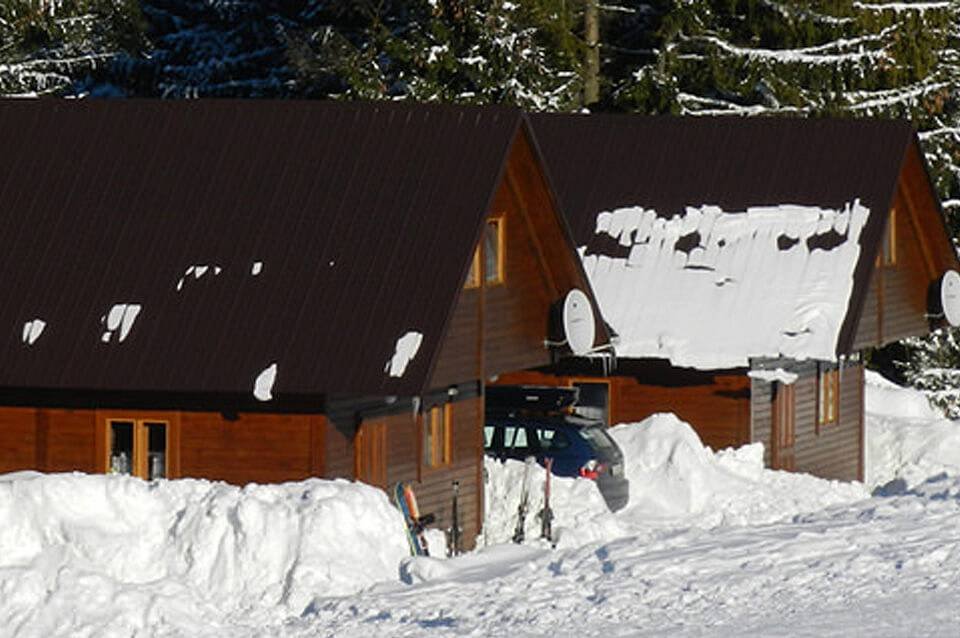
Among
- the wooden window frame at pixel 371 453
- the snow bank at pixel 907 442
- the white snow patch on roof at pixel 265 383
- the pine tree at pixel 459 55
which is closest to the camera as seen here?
the white snow patch on roof at pixel 265 383

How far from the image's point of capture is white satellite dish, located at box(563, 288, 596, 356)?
33938 millimetres

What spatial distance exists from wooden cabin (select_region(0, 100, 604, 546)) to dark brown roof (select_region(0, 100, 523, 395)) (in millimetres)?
27

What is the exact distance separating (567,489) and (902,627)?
31.6 feet

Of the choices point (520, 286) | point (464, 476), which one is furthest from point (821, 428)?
point (464, 476)

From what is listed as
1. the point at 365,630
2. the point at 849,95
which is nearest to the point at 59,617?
the point at 365,630

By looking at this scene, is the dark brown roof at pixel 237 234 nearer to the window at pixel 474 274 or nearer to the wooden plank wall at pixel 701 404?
the window at pixel 474 274

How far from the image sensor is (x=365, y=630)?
25531 millimetres

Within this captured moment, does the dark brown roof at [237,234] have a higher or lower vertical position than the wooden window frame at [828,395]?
higher

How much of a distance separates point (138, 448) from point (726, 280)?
11896mm

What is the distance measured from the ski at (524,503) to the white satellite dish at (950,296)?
11105 millimetres

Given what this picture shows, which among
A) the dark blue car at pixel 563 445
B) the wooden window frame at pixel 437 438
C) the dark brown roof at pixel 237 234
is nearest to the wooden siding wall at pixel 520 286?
the wooden window frame at pixel 437 438

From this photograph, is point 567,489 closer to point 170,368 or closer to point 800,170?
point 170,368

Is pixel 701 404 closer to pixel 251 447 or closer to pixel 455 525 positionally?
pixel 455 525

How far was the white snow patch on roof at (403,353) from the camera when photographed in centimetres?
2948
